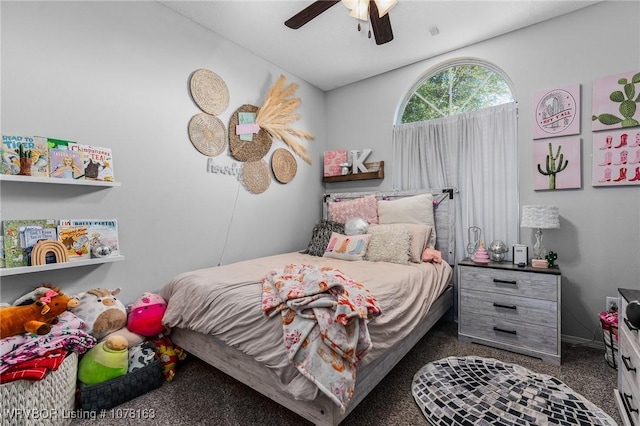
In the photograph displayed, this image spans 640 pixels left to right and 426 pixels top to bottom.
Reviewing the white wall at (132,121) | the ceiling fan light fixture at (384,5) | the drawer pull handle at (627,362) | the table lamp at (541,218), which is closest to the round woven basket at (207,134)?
the white wall at (132,121)

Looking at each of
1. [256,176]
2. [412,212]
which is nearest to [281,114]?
[256,176]

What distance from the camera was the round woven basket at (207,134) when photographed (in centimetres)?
253

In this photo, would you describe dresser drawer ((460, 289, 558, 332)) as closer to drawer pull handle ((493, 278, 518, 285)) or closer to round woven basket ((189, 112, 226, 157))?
drawer pull handle ((493, 278, 518, 285))

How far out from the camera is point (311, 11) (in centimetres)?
191

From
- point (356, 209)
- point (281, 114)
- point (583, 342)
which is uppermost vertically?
point (281, 114)

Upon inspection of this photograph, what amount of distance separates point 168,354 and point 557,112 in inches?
142

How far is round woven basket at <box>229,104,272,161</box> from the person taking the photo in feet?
9.31

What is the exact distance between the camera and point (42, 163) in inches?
67.4

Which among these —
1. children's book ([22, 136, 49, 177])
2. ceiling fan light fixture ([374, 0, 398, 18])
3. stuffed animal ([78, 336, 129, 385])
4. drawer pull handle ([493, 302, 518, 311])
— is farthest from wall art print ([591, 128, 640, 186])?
children's book ([22, 136, 49, 177])

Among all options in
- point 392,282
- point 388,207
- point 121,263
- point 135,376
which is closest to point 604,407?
point 392,282

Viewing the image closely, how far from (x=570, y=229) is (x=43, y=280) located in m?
3.88

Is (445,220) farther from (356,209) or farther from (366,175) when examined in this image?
(366,175)

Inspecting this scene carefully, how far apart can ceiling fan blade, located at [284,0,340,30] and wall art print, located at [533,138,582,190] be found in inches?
84.5

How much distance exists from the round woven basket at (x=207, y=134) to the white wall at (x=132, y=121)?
65 mm
